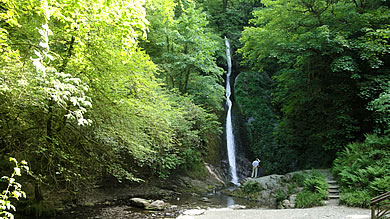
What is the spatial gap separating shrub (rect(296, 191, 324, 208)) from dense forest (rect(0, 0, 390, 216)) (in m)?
1.31

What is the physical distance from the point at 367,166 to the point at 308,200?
2646mm

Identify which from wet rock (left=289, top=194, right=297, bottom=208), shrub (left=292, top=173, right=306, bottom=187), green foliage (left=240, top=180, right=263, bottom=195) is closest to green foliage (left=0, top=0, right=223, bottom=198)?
wet rock (left=289, top=194, right=297, bottom=208)

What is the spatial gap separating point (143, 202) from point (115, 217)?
67.0 inches

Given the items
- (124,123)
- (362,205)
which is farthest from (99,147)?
(362,205)

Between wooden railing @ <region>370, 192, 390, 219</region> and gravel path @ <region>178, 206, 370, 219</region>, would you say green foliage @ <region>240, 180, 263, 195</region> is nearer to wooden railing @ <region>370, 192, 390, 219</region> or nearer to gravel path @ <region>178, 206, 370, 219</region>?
gravel path @ <region>178, 206, 370, 219</region>

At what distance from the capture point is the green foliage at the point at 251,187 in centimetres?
1299

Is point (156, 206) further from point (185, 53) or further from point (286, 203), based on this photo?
point (185, 53)

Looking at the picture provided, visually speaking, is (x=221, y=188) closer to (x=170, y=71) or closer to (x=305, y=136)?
(x=305, y=136)

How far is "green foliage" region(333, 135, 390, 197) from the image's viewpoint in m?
8.67

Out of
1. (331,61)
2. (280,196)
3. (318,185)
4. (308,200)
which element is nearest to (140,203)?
(280,196)

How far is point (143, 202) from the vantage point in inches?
394

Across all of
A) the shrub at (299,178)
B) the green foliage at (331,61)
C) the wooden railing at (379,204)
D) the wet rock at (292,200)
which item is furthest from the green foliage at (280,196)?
the wooden railing at (379,204)

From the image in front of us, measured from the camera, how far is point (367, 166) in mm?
9969

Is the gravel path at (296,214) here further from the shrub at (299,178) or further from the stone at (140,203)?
the shrub at (299,178)
